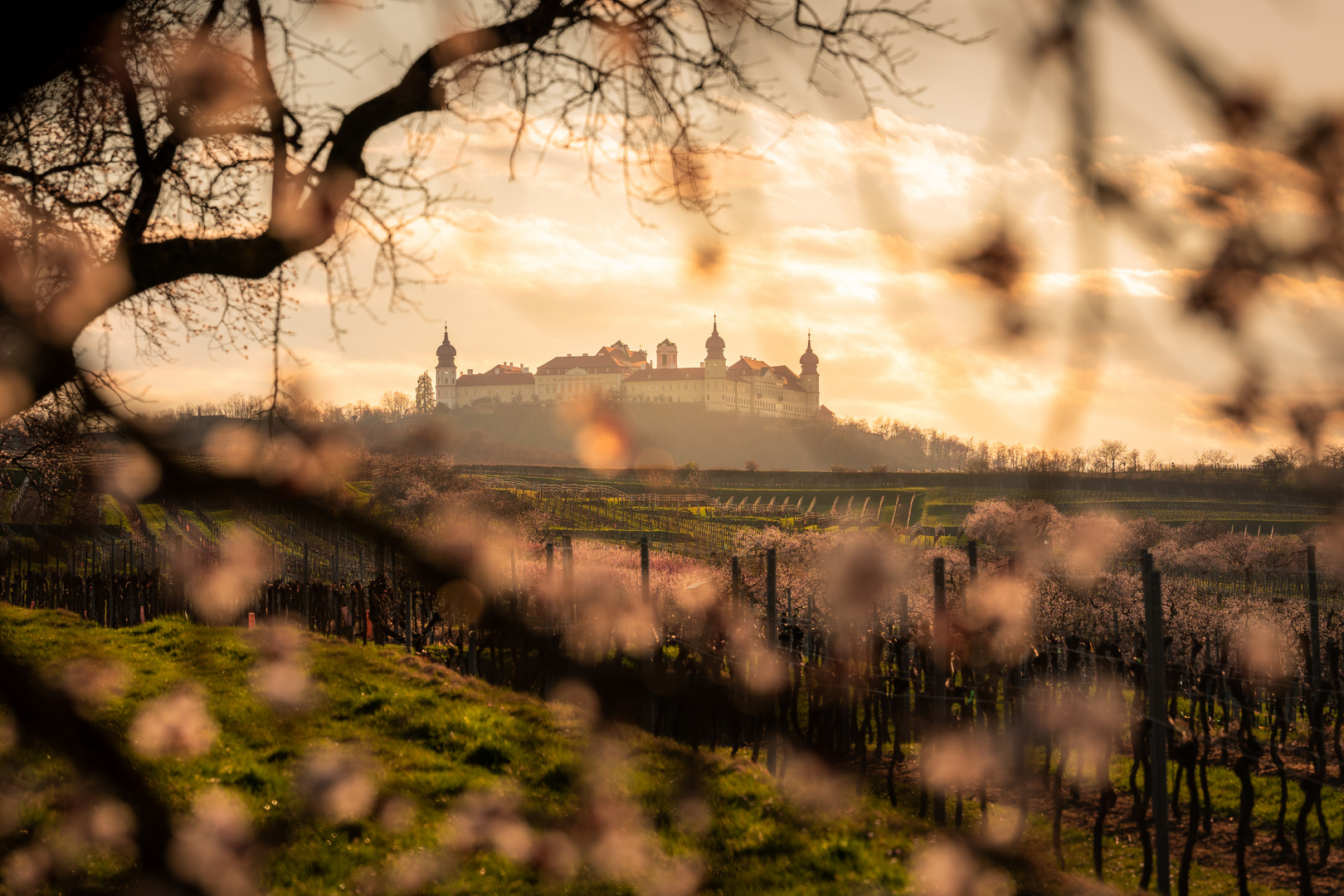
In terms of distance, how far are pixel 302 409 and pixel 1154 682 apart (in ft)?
14.4

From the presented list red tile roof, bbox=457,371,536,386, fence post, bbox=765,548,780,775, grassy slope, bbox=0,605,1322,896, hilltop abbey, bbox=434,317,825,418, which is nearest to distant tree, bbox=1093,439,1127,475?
grassy slope, bbox=0,605,1322,896

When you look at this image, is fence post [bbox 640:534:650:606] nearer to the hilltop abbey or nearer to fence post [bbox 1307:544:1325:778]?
fence post [bbox 1307:544:1325:778]

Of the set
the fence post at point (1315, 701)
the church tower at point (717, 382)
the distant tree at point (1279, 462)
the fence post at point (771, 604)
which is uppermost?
the church tower at point (717, 382)

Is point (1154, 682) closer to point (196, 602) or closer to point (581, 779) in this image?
point (581, 779)

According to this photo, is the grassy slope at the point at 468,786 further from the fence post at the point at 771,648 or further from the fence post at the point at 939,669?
the fence post at the point at 771,648

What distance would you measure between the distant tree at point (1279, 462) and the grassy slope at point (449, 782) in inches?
67.6

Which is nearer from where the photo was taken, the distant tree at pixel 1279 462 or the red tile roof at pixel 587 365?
the distant tree at pixel 1279 462

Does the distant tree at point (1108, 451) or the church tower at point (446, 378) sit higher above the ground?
the church tower at point (446, 378)

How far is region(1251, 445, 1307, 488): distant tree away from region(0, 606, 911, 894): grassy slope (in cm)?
172

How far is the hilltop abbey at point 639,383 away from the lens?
107 m

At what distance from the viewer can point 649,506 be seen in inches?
1999

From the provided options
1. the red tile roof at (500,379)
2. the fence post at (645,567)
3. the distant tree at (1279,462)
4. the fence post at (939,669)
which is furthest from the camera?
the red tile roof at (500,379)

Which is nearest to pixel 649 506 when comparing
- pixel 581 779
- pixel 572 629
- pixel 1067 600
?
pixel 1067 600

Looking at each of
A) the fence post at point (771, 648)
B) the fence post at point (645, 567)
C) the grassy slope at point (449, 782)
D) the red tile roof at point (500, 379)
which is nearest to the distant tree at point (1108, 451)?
the grassy slope at point (449, 782)
